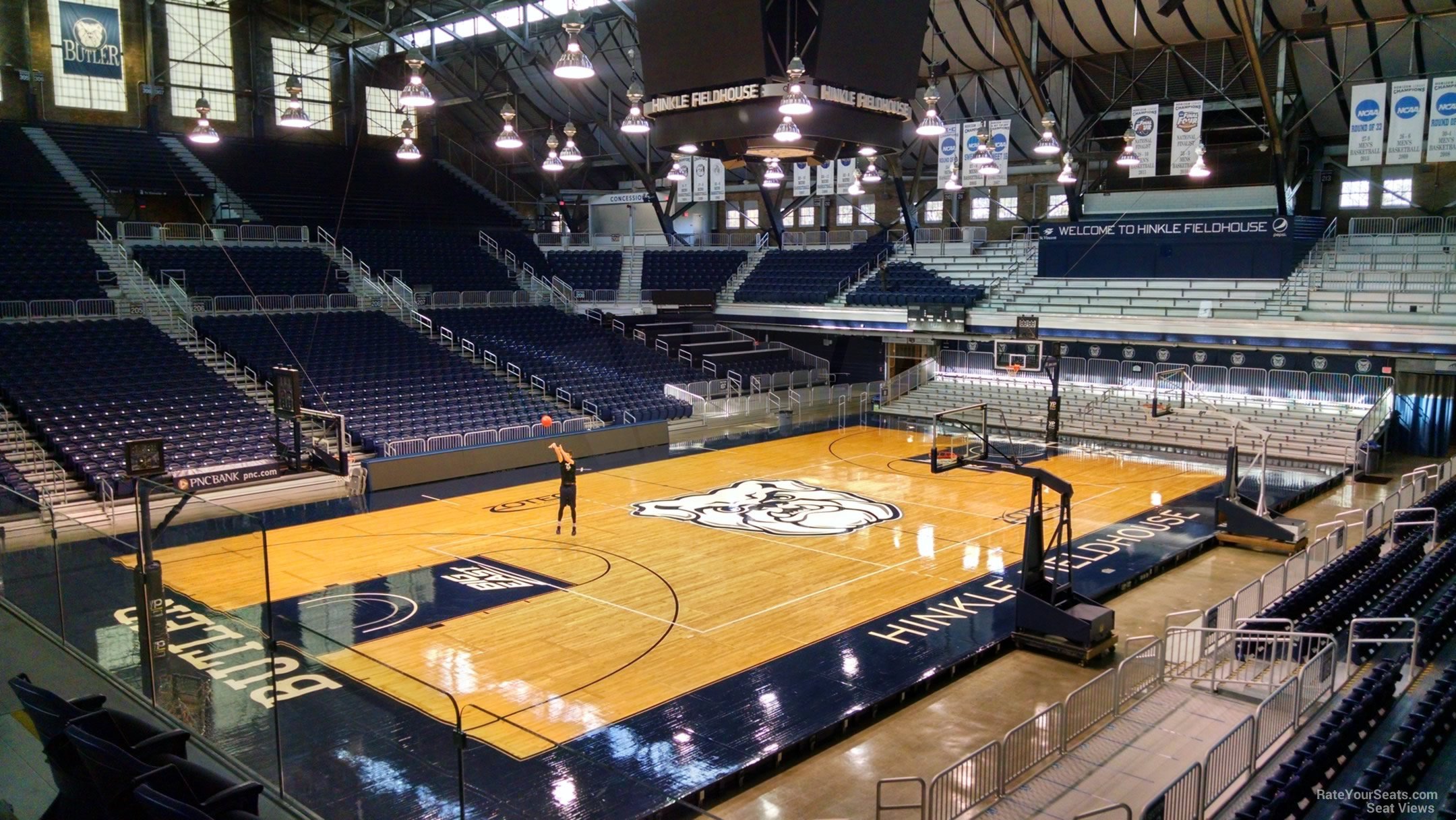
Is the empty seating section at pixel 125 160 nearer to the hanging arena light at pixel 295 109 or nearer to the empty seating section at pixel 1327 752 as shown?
the hanging arena light at pixel 295 109

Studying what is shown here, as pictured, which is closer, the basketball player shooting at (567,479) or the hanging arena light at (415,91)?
the hanging arena light at (415,91)

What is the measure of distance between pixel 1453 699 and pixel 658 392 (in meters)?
24.1

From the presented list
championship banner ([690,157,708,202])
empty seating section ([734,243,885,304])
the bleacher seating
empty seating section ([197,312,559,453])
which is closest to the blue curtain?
empty seating section ([734,243,885,304])

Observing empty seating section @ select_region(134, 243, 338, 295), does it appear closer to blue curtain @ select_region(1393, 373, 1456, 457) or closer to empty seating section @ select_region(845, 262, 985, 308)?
empty seating section @ select_region(845, 262, 985, 308)

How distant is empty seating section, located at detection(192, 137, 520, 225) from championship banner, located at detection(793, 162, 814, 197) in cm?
1236

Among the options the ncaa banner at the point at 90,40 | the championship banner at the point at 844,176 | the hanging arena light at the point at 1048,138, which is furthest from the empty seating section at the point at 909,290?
the ncaa banner at the point at 90,40

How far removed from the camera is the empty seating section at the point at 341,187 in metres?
37.0

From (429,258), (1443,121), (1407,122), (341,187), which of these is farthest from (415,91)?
(341,187)

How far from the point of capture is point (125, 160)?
34.8 meters

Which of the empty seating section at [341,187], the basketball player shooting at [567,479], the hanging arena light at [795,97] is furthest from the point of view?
the empty seating section at [341,187]

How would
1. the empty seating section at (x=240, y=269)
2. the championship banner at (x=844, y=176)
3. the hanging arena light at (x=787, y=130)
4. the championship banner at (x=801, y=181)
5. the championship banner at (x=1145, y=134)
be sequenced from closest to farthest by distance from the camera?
the hanging arena light at (x=787, y=130), the championship banner at (x=1145, y=134), the empty seating section at (x=240, y=269), the championship banner at (x=844, y=176), the championship banner at (x=801, y=181)

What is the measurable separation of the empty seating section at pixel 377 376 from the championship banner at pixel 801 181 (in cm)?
1658

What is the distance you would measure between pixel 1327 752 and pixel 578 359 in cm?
2703

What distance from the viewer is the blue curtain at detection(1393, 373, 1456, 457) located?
2647 centimetres
